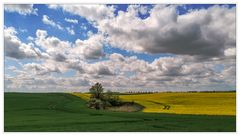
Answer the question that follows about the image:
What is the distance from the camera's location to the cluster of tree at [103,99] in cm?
2777

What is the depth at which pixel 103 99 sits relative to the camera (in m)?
29.4

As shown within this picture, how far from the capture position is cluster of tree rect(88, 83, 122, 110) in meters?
27.8

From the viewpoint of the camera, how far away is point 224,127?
59.8 ft

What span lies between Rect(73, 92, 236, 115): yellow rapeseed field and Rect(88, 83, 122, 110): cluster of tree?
104cm

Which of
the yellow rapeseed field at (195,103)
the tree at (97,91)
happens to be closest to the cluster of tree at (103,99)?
the tree at (97,91)

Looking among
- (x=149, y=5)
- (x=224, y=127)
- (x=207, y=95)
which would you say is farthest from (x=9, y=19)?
(x=207, y=95)

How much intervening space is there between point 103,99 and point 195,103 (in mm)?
7901

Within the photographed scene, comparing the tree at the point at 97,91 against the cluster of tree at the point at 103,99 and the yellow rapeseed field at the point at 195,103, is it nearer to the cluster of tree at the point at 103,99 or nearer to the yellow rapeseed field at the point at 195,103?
the cluster of tree at the point at 103,99

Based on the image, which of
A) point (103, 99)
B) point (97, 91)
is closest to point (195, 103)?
point (103, 99)

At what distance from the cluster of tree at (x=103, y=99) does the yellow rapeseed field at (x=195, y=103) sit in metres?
1.04

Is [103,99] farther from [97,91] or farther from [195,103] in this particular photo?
[195,103]

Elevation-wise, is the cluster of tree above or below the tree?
below

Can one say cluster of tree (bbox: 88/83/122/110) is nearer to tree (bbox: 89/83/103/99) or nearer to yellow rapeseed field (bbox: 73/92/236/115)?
tree (bbox: 89/83/103/99)

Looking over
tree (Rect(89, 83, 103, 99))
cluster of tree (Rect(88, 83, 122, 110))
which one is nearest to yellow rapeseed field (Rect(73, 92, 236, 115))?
cluster of tree (Rect(88, 83, 122, 110))
